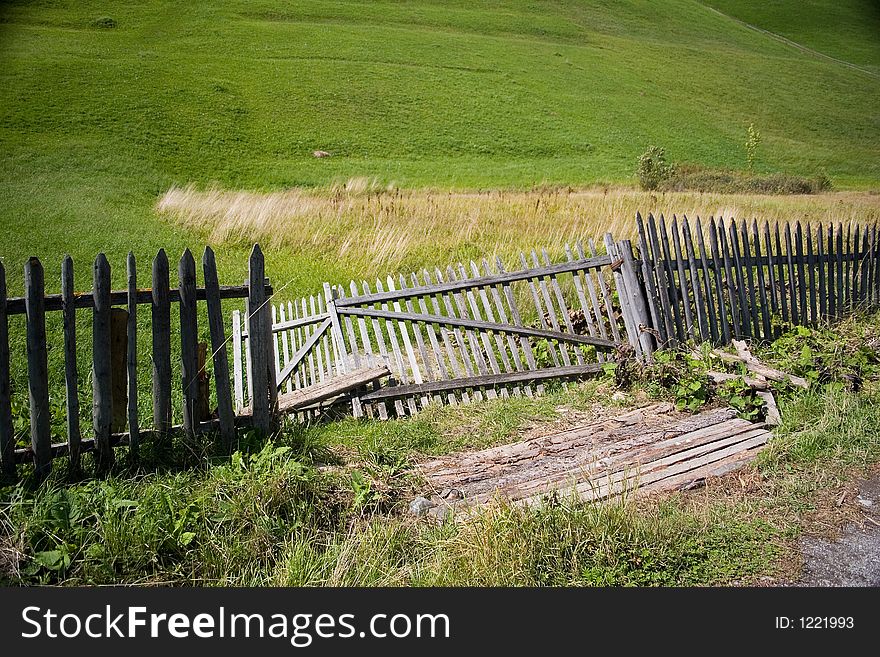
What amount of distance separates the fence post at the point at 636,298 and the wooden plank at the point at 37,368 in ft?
17.2

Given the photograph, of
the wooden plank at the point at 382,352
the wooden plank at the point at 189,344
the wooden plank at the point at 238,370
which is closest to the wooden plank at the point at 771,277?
the wooden plank at the point at 382,352

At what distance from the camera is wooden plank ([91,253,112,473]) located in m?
4.02

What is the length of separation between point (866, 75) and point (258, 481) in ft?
120

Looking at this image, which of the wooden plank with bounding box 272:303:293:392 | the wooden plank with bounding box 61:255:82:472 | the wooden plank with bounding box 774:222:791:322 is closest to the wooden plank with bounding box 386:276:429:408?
the wooden plank with bounding box 272:303:293:392

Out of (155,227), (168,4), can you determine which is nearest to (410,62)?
(168,4)

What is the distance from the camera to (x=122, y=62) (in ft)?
95.6

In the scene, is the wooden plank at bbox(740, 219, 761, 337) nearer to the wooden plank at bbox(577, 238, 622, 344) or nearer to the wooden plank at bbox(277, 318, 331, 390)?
the wooden plank at bbox(577, 238, 622, 344)

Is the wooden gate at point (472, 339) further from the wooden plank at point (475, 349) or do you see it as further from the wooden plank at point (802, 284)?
the wooden plank at point (802, 284)

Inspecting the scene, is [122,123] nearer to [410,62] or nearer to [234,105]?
[234,105]

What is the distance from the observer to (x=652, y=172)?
2184cm

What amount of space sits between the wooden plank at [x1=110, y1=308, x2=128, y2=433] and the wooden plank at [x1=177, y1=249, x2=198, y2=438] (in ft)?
1.25

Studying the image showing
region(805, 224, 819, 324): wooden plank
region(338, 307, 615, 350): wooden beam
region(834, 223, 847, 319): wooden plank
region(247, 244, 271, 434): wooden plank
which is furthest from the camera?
region(834, 223, 847, 319): wooden plank

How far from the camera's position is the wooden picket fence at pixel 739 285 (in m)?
6.83

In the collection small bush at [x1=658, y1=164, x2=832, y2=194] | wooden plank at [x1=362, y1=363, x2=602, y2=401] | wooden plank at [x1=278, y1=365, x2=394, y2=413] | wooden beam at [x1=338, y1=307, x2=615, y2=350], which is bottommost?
small bush at [x1=658, y1=164, x2=832, y2=194]
